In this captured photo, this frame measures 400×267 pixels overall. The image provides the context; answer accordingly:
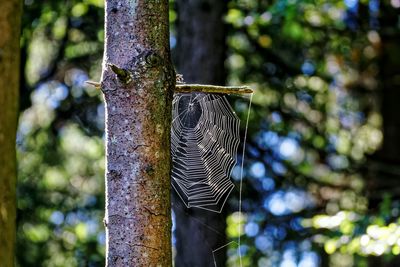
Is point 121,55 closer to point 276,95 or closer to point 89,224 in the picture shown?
point 276,95

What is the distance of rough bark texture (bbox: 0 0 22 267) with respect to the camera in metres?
3.09

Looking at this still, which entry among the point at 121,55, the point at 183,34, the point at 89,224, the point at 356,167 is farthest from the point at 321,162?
the point at 121,55

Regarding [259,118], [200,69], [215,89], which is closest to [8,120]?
[215,89]

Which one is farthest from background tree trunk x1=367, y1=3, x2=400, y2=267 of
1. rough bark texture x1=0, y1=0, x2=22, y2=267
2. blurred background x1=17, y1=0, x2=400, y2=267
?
rough bark texture x1=0, y1=0, x2=22, y2=267

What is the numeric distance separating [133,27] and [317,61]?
5365 millimetres

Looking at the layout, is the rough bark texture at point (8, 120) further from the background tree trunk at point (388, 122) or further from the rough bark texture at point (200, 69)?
the background tree trunk at point (388, 122)

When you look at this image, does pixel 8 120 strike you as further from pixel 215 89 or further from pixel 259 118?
pixel 259 118

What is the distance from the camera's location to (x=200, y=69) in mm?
6453

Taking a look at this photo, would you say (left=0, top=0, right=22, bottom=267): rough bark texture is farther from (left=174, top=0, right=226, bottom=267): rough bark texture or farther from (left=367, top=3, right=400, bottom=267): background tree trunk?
(left=367, top=3, right=400, bottom=267): background tree trunk

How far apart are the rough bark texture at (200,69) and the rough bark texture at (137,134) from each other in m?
3.82

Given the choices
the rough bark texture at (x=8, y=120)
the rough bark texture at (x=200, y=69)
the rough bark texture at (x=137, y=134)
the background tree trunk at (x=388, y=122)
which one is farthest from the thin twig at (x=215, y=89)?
the background tree trunk at (x=388, y=122)

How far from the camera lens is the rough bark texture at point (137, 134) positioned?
221cm

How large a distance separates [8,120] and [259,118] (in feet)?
13.5

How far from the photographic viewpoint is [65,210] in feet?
25.9
